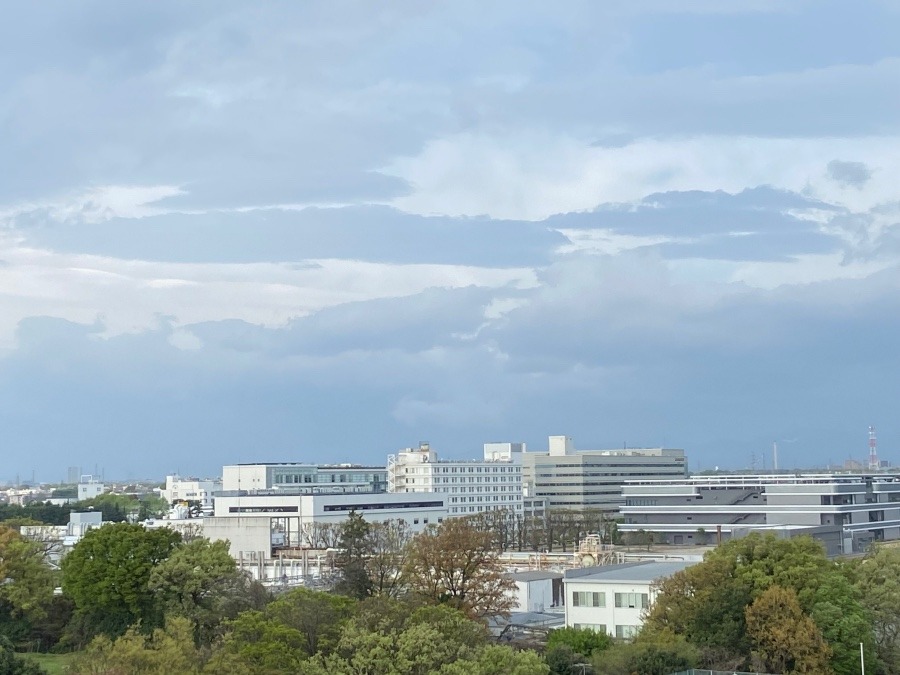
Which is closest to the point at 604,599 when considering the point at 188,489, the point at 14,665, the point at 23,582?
the point at 14,665

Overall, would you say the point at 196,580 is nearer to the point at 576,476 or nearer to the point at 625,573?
the point at 625,573

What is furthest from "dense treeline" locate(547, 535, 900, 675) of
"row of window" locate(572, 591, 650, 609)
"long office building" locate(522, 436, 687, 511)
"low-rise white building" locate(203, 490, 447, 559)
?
"long office building" locate(522, 436, 687, 511)

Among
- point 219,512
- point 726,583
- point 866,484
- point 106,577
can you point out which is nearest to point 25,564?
point 106,577

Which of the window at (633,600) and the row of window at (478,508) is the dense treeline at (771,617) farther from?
the row of window at (478,508)

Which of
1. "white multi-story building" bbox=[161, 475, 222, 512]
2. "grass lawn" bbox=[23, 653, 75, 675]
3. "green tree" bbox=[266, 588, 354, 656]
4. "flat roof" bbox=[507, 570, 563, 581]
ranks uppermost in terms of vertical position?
"white multi-story building" bbox=[161, 475, 222, 512]

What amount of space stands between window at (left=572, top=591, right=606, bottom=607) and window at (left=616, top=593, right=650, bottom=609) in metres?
0.66

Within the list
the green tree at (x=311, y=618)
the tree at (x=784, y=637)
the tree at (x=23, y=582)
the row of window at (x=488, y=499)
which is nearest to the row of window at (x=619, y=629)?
the tree at (x=784, y=637)

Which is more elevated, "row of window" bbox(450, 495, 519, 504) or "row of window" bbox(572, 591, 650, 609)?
"row of window" bbox(450, 495, 519, 504)

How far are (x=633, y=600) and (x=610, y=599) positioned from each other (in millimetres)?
997

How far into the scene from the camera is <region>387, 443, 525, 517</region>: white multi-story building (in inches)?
4569

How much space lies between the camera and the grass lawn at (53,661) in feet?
142

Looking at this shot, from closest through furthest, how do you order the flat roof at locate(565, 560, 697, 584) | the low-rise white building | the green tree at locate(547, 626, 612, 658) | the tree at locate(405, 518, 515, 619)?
the green tree at locate(547, 626, 612, 658)
the tree at locate(405, 518, 515, 619)
the flat roof at locate(565, 560, 697, 584)
the low-rise white building

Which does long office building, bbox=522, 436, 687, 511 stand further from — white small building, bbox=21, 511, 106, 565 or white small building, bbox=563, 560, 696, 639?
white small building, bbox=563, 560, 696, 639

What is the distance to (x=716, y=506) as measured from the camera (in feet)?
331
